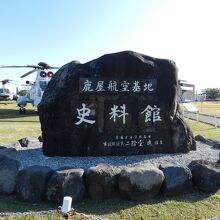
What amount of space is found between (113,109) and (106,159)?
3.73ft

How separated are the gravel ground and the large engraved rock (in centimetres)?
21

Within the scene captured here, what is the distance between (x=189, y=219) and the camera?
5098 millimetres

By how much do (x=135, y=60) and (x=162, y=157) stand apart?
2265 mm

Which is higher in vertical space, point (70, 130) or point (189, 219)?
point (70, 130)

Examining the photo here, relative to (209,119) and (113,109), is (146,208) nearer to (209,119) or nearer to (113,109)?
(113,109)

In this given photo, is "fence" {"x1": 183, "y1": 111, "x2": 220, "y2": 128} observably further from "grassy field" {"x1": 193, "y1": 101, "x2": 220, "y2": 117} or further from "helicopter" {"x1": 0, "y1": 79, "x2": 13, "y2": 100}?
"helicopter" {"x1": 0, "y1": 79, "x2": 13, "y2": 100}

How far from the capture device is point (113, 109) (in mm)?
7953

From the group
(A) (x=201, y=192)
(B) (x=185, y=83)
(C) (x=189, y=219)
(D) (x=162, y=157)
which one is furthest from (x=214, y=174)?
(B) (x=185, y=83)

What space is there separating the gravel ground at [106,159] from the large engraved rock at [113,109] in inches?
8.3

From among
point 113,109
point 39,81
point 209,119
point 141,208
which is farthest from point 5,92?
point 141,208

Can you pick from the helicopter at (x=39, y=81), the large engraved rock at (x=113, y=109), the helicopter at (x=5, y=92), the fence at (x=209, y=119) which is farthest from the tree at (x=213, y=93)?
the large engraved rock at (x=113, y=109)

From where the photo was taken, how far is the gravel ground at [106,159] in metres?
7.21

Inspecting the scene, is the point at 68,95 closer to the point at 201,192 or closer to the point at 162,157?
the point at 162,157

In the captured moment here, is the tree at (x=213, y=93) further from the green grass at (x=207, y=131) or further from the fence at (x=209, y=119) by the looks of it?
the green grass at (x=207, y=131)
